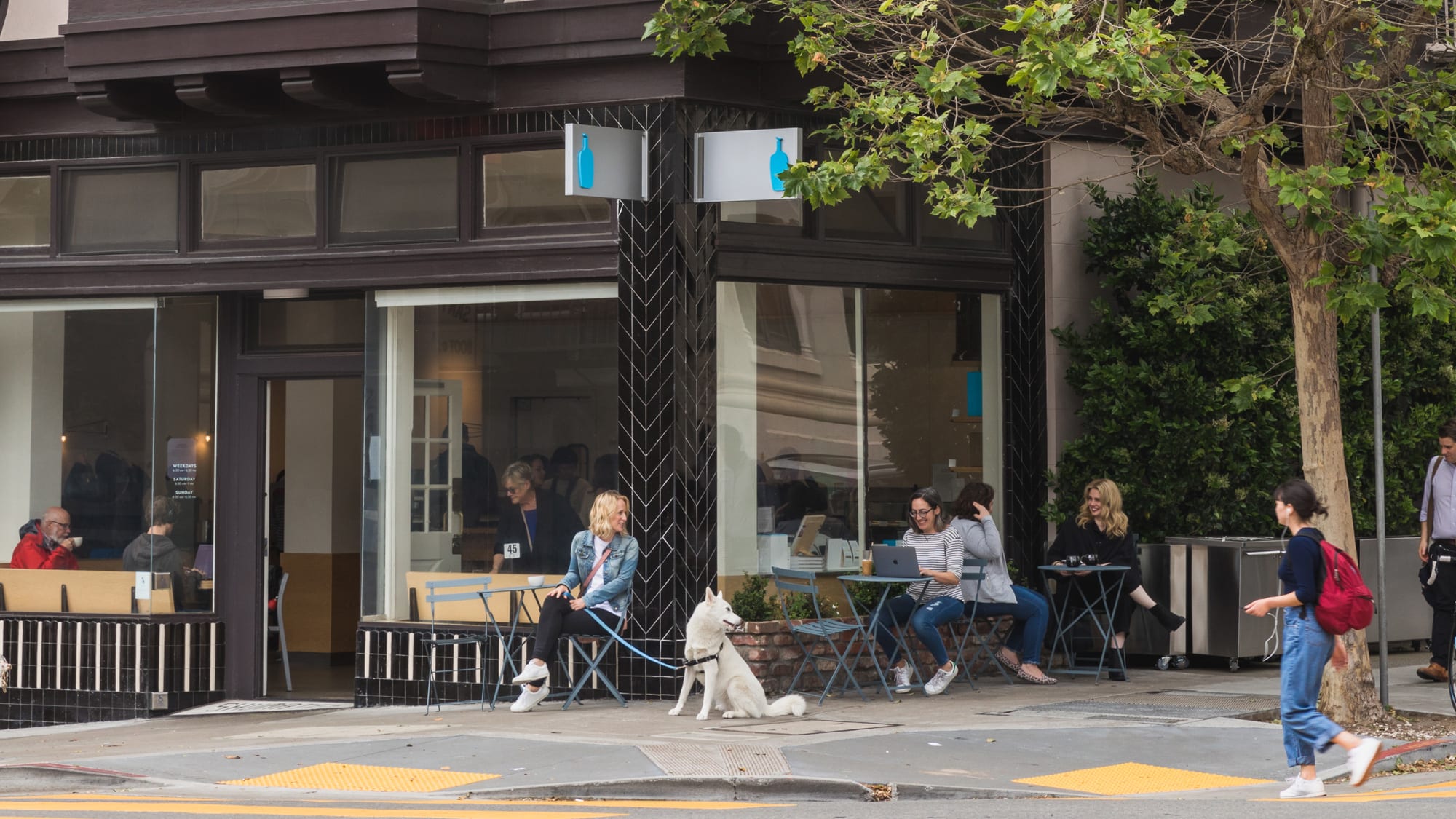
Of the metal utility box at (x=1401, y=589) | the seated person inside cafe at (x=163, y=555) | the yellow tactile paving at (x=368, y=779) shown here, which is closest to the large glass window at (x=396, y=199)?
the seated person inside cafe at (x=163, y=555)

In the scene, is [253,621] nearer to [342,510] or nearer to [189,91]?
[342,510]

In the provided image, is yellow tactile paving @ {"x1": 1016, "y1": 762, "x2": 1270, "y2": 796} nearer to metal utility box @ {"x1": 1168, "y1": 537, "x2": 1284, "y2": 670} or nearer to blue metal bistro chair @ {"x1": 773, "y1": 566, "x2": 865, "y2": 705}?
blue metal bistro chair @ {"x1": 773, "y1": 566, "x2": 865, "y2": 705}

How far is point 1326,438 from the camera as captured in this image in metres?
10.8

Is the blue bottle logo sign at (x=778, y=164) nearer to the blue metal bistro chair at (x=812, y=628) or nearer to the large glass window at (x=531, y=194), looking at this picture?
the large glass window at (x=531, y=194)

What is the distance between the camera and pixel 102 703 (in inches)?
541

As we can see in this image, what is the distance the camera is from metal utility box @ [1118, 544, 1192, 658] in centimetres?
1416

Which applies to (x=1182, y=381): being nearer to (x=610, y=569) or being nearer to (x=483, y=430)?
(x=610, y=569)

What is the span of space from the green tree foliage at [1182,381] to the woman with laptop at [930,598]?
1587 millimetres

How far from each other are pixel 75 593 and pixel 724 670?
5901 mm

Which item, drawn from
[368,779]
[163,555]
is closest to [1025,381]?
[368,779]

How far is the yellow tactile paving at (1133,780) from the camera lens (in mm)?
9016

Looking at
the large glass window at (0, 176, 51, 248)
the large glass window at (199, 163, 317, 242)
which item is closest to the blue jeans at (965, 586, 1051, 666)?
the large glass window at (199, 163, 317, 242)

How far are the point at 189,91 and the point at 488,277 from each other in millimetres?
2637

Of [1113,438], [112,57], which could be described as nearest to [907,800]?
[1113,438]
